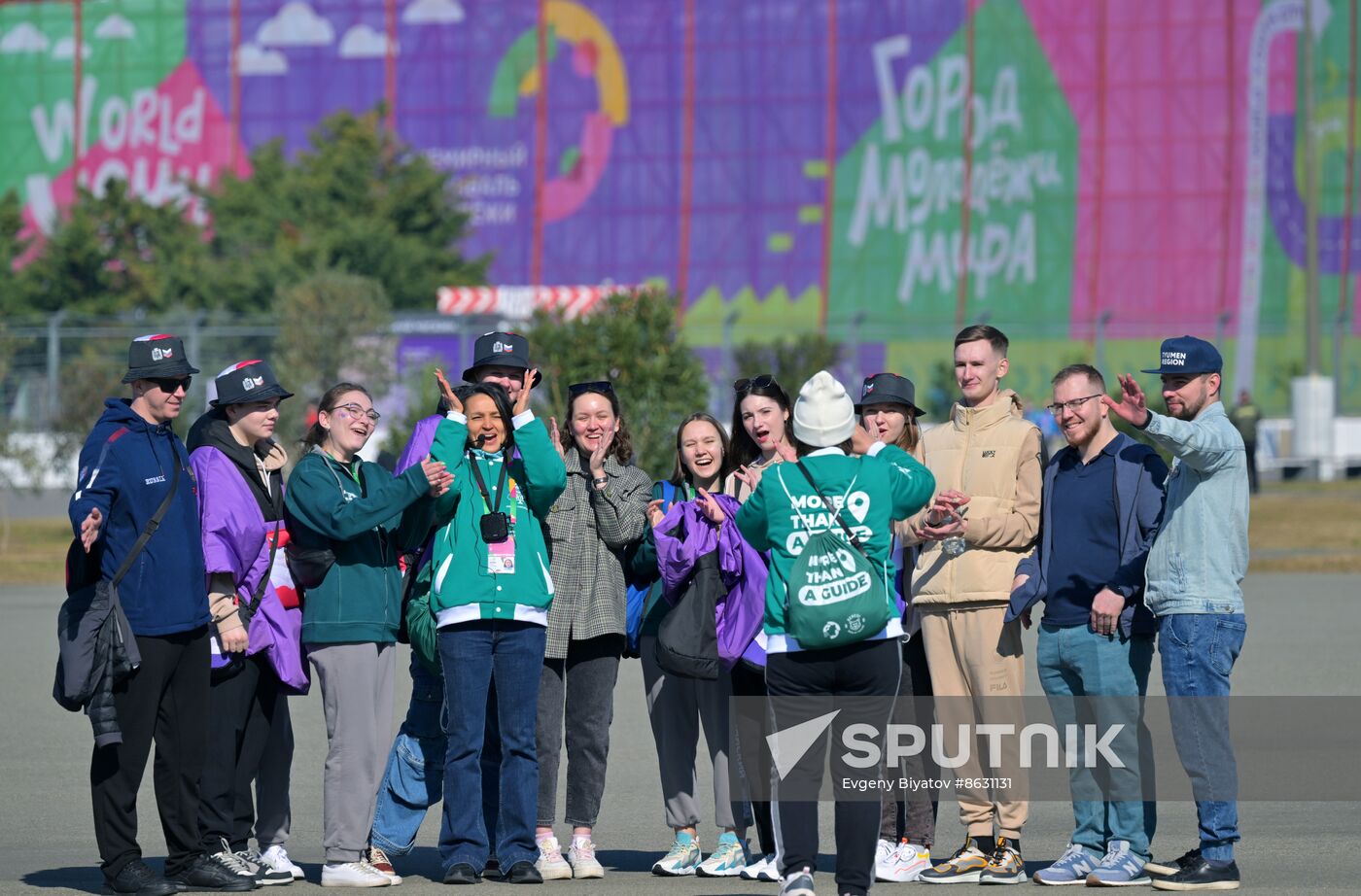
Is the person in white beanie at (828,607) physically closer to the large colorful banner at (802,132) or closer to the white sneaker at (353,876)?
the white sneaker at (353,876)

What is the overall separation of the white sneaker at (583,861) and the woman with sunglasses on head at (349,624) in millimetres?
712

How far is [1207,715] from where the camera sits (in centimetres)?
724

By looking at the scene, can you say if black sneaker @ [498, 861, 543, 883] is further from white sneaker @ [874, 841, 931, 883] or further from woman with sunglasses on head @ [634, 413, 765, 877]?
white sneaker @ [874, 841, 931, 883]

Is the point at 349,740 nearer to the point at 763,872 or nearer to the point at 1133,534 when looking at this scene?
the point at 763,872

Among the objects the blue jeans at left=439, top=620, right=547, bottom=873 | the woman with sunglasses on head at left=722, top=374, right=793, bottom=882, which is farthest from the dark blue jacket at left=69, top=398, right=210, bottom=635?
the woman with sunglasses on head at left=722, top=374, right=793, bottom=882

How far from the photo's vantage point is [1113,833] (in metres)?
7.45

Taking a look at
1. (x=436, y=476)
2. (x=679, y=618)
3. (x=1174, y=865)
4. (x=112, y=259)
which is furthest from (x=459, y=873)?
(x=112, y=259)

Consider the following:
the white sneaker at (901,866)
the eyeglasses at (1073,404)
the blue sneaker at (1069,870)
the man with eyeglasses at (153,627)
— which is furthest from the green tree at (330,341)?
the blue sneaker at (1069,870)

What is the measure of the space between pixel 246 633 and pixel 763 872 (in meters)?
2.19

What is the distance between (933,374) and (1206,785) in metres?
38.2

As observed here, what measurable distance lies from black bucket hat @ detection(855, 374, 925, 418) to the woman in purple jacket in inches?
91.6

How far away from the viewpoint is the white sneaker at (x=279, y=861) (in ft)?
24.8

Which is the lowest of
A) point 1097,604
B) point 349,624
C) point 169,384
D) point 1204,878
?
point 1204,878

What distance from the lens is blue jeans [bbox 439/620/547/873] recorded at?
7.39 meters
